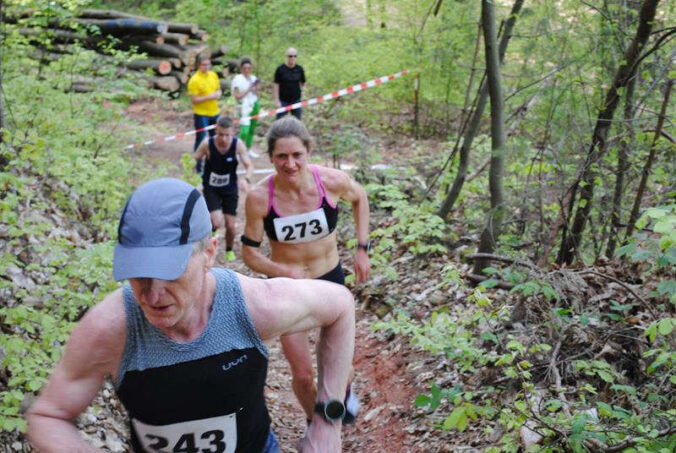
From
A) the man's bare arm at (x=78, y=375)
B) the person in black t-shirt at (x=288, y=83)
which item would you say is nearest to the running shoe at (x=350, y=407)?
the man's bare arm at (x=78, y=375)

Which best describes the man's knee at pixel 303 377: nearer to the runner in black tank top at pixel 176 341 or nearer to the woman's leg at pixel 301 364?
the woman's leg at pixel 301 364

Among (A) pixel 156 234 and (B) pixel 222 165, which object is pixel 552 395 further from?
(B) pixel 222 165

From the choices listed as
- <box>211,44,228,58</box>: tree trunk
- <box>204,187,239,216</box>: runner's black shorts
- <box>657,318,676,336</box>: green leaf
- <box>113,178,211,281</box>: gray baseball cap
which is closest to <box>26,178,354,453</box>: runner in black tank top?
<box>113,178,211,281</box>: gray baseball cap

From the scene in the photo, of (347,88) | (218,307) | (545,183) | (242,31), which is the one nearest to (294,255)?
(545,183)

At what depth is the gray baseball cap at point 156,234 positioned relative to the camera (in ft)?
6.63

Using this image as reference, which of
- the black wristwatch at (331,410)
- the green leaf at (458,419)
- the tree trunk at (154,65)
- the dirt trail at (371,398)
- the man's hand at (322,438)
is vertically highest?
the black wristwatch at (331,410)

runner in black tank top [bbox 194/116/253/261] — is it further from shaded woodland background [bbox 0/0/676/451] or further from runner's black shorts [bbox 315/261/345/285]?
runner's black shorts [bbox 315/261/345/285]

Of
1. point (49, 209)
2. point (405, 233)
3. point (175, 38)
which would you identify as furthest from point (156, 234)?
point (175, 38)

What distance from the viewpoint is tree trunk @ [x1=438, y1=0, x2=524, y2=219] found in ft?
24.3

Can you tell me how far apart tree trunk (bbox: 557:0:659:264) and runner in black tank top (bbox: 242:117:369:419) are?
81.8 inches

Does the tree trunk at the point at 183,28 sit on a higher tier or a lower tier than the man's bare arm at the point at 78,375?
lower

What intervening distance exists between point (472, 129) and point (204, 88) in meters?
6.55

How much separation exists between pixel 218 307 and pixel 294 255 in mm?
2894

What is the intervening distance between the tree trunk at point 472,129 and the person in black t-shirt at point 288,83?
656 cm
